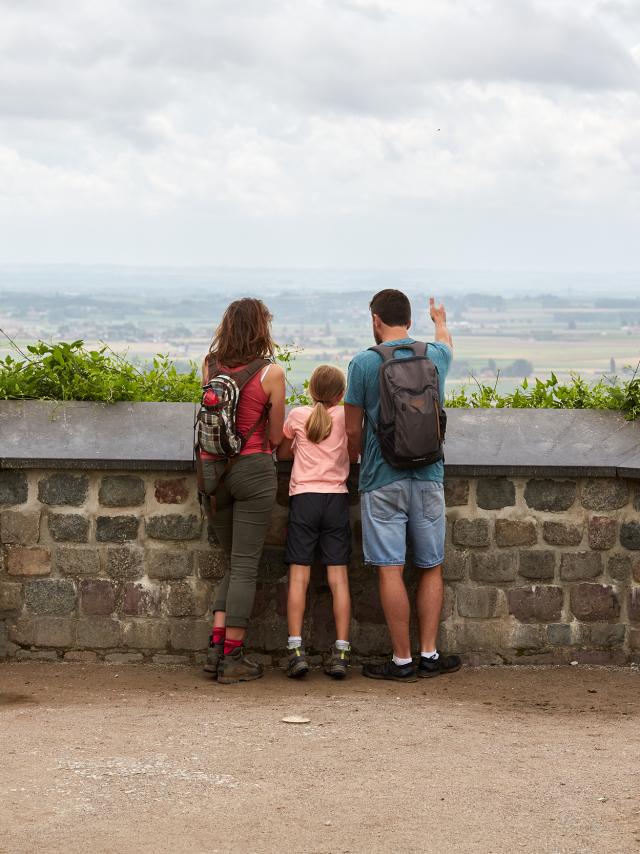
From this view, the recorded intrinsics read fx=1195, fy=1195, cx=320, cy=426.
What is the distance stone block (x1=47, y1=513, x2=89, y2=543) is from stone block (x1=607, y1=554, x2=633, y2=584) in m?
2.63

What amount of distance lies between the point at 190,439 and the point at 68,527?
75 cm

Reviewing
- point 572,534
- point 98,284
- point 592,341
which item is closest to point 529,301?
point 592,341

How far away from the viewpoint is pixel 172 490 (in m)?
5.93

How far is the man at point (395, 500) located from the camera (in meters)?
5.61

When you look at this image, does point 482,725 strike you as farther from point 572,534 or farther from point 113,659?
point 113,659

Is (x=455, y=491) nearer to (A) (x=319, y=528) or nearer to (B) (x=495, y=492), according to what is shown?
(B) (x=495, y=492)

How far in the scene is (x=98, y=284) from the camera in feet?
172

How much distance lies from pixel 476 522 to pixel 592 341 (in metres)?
21.0

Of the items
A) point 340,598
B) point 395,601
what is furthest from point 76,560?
point 395,601

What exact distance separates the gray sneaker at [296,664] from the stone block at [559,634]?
1270mm

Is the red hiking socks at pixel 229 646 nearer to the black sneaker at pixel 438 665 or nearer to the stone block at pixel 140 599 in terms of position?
the stone block at pixel 140 599

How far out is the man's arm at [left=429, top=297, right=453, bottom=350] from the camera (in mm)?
5914

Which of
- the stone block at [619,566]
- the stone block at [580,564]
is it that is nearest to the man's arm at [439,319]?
the stone block at [580,564]

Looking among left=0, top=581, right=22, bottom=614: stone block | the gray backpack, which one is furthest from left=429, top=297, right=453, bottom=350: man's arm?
left=0, top=581, right=22, bottom=614: stone block
